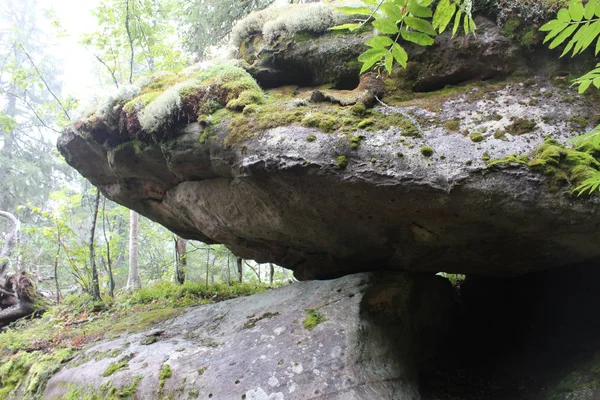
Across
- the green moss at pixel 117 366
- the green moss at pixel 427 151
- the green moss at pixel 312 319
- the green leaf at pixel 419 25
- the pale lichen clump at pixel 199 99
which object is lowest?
the green moss at pixel 117 366

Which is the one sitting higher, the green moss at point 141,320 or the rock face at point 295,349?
the rock face at point 295,349

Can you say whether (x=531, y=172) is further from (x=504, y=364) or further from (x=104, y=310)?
(x=104, y=310)

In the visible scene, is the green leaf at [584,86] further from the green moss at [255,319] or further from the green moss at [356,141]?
the green moss at [255,319]

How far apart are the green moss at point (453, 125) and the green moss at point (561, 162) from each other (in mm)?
617

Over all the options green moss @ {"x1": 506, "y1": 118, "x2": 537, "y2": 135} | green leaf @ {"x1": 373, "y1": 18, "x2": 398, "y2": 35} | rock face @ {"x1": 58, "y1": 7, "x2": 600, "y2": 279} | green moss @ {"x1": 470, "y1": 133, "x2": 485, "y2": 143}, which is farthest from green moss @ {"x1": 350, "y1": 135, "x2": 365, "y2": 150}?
green leaf @ {"x1": 373, "y1": 18, "x2": 398, "y2": 35}

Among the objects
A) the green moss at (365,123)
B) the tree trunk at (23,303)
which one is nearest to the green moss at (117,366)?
the green moss at (365,123)

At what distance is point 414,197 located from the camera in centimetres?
371

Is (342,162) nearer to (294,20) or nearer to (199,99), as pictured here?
(199,99)

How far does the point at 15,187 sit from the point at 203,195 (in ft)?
62.8

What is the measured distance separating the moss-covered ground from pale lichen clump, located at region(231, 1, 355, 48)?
537cm

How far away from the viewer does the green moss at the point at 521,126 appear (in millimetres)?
3549

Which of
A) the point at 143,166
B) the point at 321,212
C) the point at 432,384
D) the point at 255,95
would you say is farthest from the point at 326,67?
the point at 432,384

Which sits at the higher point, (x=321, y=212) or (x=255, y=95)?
(x=255, y=95)

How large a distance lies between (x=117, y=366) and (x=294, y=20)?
5.62m
